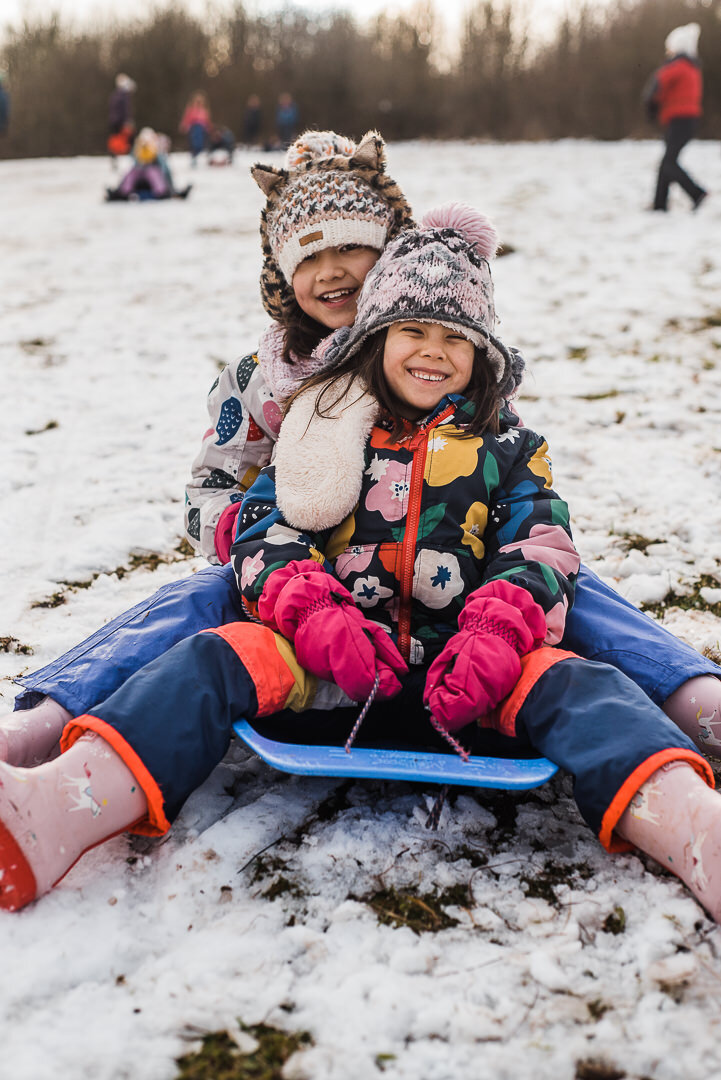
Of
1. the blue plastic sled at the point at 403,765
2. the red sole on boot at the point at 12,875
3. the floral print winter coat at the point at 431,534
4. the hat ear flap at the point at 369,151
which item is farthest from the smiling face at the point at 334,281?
the red sole on boot at the point at 12,875

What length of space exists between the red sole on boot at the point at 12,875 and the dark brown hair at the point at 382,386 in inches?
41.9

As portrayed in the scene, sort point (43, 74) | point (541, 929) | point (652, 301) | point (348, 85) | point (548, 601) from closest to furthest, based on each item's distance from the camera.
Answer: point (541, 929) < point (548, 601) < point (652, 301) < point (43, 74) < point (348, 85)

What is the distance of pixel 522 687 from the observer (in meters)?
1.44

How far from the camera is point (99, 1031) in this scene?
102 centimetres

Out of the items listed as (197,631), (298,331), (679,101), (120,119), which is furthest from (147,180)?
(197,631)

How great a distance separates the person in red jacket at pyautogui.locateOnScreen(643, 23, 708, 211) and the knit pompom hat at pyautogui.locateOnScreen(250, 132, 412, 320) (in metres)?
6.42

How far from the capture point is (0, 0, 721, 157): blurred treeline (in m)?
18.1

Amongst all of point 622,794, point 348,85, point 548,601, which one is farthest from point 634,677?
point 348,85

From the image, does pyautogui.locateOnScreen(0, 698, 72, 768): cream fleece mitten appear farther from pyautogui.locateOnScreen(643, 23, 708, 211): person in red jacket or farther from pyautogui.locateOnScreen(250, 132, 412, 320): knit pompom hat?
pyautogui.locateOnScreen(643, 23, 708, 211): person in red jacket

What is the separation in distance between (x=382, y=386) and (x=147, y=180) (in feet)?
31.4

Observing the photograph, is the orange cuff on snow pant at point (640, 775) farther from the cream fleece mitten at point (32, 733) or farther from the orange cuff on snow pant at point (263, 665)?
the cream fleece mitten at point (32, 733)

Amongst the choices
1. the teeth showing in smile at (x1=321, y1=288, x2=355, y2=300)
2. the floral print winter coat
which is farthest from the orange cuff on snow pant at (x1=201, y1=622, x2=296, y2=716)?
the teeth showing in smile at (x1=321, y1=288, x2=355, y2=300)

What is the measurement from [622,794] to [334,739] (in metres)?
0.57

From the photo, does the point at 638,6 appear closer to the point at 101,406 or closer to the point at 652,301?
the point at 652,301
